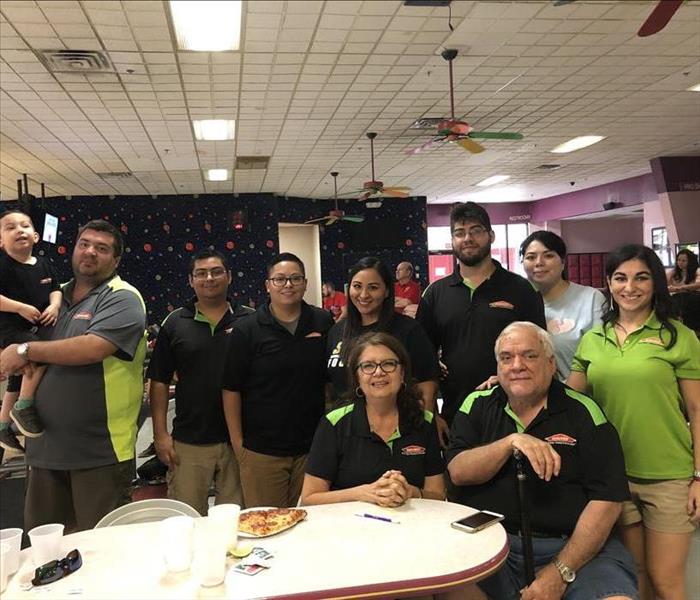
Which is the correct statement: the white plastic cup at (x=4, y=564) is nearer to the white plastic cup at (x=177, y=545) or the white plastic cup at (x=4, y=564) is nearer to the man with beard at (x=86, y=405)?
the white plastic cup at (x=177, y=545)

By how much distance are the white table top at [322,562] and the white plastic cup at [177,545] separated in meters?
0.03

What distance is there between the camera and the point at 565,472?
207cm

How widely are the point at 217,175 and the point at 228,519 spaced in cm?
858

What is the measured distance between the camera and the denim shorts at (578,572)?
193 cm

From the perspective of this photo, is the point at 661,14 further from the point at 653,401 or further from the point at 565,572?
the point at 565,572

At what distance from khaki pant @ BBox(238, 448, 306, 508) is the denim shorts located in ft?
3.45

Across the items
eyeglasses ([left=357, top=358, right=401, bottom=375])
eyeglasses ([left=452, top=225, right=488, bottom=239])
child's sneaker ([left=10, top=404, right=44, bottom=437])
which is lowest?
child's sneaker ([left=10, top=404, right=44, bottom=437])

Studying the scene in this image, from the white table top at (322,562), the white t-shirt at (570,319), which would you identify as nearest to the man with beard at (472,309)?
the white t-shirt at (570,319)

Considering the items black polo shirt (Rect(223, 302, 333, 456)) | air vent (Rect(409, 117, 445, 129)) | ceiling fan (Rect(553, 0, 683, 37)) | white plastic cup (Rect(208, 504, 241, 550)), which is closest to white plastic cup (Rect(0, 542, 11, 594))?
white plastic cup (Rect(208, 504, 241, 550))

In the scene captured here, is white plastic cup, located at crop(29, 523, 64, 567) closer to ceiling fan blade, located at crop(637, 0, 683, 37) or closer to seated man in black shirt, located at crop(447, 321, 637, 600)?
seated man in black shirt, located at crop(447, 321, 637, 600)

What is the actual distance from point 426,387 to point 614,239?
14.3m

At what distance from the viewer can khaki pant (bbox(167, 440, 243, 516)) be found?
292 cm

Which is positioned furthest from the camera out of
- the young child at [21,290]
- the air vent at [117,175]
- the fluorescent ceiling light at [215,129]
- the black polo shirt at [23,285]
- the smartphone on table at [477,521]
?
the air vent at [117,175]

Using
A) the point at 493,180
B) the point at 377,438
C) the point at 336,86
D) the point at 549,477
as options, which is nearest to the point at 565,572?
the point at 549,477
